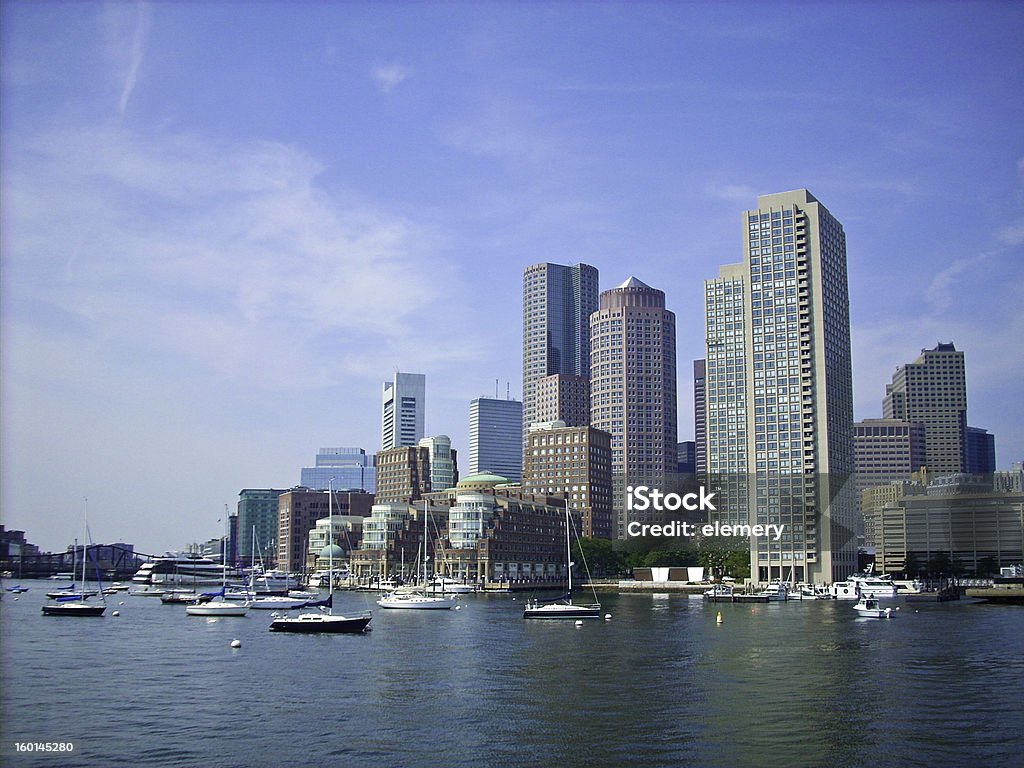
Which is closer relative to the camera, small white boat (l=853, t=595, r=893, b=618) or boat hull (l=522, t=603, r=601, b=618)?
boat hull (l=522, t=603, r=601, b=618)

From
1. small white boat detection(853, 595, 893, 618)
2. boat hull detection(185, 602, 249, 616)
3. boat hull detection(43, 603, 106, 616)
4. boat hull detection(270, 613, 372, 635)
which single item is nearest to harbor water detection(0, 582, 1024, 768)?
boat hull detection(270, 613, 372, 635)

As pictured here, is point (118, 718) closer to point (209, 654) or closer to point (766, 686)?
point (209, 654)

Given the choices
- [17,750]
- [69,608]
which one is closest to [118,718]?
[17,750]

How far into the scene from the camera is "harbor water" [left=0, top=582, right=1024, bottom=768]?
54.7 meters

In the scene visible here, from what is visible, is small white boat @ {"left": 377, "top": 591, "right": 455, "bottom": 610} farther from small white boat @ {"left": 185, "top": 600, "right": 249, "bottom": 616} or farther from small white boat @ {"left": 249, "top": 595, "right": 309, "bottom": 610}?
small white boat @ {"left": 185, "top": 600, "right": 249, "bottom": 616}

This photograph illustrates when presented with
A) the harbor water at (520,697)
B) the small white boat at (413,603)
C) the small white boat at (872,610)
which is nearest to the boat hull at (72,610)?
the harbor water at (520,697)

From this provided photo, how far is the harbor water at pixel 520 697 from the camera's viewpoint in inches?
2153

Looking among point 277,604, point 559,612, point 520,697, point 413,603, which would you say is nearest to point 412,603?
point 413,603

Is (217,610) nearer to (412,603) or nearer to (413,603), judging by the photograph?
(412,603)

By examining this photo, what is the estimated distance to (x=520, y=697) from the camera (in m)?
71.8

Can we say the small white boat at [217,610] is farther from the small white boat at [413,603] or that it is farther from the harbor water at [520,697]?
the harbor water at [520,697]

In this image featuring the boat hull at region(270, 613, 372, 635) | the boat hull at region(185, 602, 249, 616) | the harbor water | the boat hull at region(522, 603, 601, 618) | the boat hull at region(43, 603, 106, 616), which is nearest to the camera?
the harbor water

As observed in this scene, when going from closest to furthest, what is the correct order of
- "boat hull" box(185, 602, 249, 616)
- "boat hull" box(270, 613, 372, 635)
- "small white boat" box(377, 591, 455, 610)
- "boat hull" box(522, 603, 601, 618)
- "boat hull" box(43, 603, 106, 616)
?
"boat hull" box(270, 613, 372, 635)
"boat hull" box(522, 603, 601, 618)
"boat hull" box(185, 602, 249, 616)
"boat hull" box(43, 603, 106, 616)
"small white boat" box(377, 591, 455, 610)

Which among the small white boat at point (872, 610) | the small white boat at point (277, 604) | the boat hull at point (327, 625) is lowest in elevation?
the small white boat at point (277, 604)
